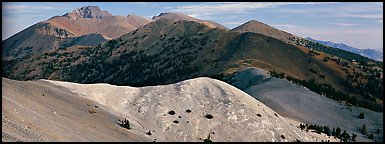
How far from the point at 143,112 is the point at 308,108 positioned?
40036mm

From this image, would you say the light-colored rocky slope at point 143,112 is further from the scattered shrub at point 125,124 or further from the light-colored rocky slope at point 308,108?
the light-colored rocky slope at point 308,108

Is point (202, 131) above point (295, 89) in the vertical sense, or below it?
above

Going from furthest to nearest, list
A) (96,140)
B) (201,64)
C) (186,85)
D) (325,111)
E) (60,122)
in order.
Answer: (201,64)
(325,111)
(186,85)
(60,122)
(96,140)

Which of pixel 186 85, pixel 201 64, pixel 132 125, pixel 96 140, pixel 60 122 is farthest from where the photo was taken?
pixel 201 64

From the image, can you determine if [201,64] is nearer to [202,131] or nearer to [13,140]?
[202,131]

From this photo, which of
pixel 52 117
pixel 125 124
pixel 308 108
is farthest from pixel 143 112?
pixel 308 108

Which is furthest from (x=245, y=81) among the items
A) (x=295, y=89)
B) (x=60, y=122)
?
(x=60, y=122)

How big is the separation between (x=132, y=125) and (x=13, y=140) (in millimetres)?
19469

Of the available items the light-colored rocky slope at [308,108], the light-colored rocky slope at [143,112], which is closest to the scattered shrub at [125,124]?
the light-colored rocky slope at [143,112]

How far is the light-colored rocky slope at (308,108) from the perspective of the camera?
74.1 metres

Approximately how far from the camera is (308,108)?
8138cm

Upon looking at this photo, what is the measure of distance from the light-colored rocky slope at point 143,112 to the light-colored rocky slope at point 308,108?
62.0ft

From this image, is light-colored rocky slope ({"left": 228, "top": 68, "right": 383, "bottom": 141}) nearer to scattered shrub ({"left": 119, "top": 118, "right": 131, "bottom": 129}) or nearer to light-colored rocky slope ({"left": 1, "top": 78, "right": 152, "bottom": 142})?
scattered shrub ({"left": 119, "top": 118, "right": 131, "bottom": 129})

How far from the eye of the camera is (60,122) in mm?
43781
